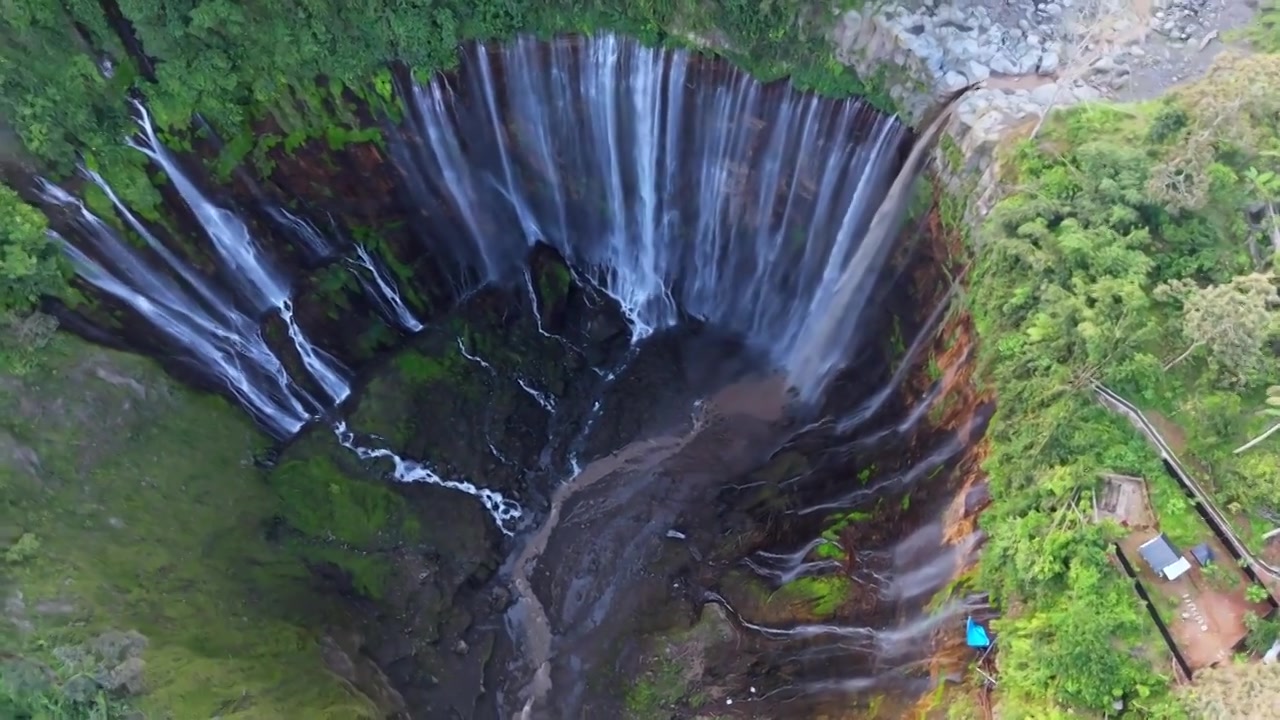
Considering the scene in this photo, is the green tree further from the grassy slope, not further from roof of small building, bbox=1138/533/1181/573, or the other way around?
the grassy slope

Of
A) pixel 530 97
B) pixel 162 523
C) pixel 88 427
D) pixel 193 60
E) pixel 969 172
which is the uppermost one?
pixel 530 97

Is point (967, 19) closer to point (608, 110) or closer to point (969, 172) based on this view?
point (969, 172)

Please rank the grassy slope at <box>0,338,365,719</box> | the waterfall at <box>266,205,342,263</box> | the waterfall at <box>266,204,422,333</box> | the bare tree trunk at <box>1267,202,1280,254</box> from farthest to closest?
the waterfall at <box>266,204,422,333</box> < the waterfall at <box>266,205,342,263</box> < the grassy slope at <box>0,338,365,719</box> < the bare tree trunk at <box>1267,202,1280,254</box>

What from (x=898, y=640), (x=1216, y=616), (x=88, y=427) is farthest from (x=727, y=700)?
(x=88, y=427)

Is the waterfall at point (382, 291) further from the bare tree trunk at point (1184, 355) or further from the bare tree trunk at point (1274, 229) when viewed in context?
the bare tree trunk at point (1274, 229)

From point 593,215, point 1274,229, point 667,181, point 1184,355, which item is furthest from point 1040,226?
point 593,215

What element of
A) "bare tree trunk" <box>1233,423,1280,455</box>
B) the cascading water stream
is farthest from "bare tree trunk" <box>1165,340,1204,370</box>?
the cascading water stream
